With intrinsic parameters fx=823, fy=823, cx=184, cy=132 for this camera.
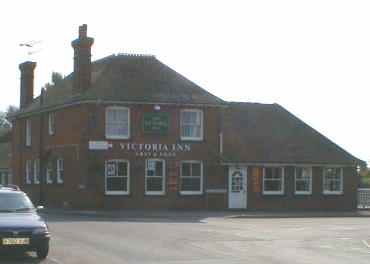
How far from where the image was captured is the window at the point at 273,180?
144ft

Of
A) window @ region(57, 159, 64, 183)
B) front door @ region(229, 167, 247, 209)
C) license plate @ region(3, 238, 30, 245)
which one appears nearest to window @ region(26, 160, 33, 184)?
window @ region(57, 159, 64, 183)

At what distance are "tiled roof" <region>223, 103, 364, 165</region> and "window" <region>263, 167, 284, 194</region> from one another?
2.22 ft

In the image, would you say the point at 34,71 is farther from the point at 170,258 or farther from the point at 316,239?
the point at 170,258

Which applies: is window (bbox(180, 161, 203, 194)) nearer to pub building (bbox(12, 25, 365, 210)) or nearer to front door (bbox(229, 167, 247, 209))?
pub building (bbox(12, 25, 365, 210))

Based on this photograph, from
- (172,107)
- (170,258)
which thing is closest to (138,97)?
(172,107)

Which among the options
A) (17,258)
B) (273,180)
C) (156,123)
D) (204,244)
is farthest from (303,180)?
(17,258)

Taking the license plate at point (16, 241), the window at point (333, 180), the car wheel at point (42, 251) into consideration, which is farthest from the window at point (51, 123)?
the license plate at point (16, 241)

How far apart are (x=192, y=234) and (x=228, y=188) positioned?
17729 mm

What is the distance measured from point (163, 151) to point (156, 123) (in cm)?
147

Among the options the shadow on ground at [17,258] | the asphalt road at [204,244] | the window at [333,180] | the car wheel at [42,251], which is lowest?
the asphalt road at [204,244]

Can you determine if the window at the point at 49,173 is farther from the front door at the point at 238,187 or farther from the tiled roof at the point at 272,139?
the front door at the point at 238,187

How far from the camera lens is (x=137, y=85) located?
139 ft

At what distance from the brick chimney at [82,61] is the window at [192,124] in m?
5.27

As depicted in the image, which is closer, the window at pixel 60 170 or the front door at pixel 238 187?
the front door at pixel 238 187
